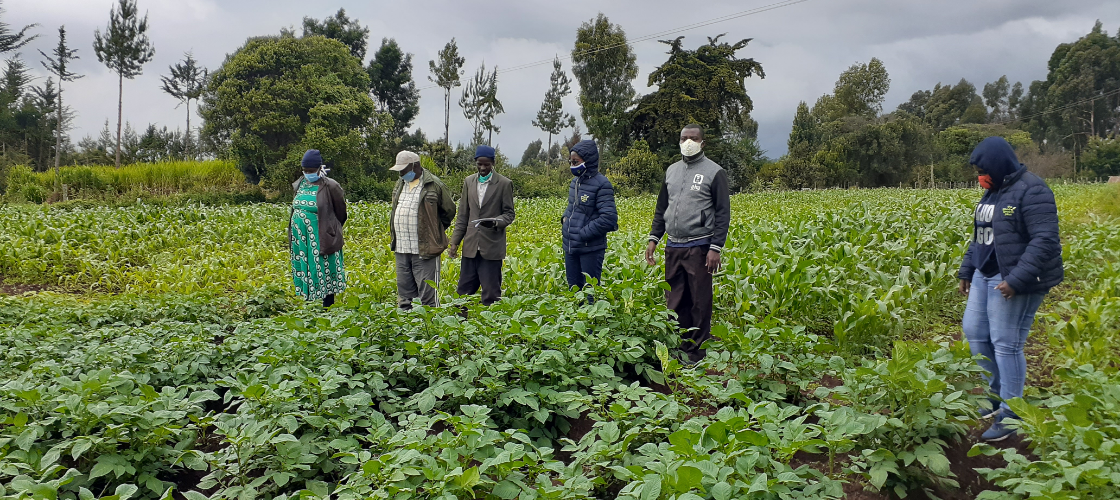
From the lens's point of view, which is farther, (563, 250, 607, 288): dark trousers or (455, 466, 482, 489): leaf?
(563, 250, 607, 288): dark trousers

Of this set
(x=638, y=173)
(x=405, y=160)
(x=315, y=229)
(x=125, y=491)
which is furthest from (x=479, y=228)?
(x=638, y=173)

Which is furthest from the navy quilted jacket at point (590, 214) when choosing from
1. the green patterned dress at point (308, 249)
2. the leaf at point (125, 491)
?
the leaf at point (125, 491)

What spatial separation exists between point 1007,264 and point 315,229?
5.60 meters

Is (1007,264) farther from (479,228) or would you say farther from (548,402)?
(479,228)

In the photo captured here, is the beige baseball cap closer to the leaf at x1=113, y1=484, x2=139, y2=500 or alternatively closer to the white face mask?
the white face mask

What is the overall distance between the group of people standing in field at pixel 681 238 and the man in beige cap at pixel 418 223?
0.01 meters

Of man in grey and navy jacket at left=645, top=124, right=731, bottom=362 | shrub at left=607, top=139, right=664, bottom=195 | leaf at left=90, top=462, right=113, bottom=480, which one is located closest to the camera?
leaf at left=90, top=462, right=113, bottom=480

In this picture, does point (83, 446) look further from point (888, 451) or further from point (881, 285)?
point (881, 285)

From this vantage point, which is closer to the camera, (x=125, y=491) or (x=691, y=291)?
(x=125, y=491)

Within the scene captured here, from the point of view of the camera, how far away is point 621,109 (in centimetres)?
4219

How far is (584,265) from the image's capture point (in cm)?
584

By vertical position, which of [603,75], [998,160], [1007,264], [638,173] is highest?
[603,75]

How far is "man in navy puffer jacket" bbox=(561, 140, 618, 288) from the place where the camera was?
18.3 feet

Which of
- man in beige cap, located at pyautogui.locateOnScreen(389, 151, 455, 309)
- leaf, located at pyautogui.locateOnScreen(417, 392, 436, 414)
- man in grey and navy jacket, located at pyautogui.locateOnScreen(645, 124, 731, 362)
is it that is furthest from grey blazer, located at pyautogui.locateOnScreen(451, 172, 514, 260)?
leaf, located at pyautogui.locateOnScreen(417, 392, 436, 414)
